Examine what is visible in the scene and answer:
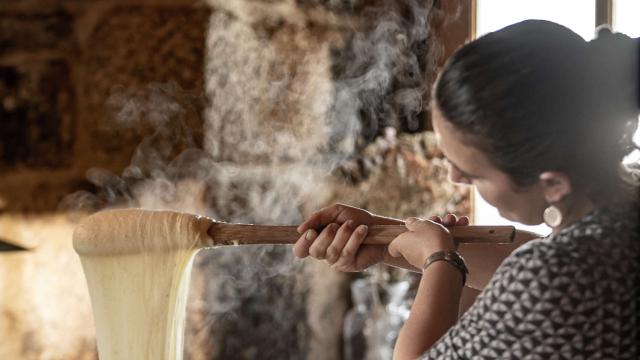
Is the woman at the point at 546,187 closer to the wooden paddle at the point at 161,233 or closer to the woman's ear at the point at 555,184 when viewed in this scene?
the woman's ear at the point at 555,184

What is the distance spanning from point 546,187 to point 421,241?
200mm

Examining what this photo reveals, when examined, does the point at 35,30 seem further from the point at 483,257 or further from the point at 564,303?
the point at 564,303

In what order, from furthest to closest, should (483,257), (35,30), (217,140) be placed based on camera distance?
(217,140), (35,30), (483,257)

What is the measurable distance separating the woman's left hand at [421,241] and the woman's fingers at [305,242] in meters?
0.13

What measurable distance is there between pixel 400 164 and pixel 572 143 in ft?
4.51

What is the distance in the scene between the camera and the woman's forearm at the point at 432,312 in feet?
3.80

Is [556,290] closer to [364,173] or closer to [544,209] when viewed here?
[544,209]

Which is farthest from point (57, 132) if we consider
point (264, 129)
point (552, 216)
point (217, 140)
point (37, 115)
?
point (552, 216)

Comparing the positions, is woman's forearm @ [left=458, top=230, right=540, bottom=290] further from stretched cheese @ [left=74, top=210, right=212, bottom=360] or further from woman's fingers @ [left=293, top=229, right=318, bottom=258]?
stretched cheese @ [left=74, top=210, right=212, bottom=360]

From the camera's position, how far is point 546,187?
3.71 ft

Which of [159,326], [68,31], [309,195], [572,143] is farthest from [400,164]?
[572,143]

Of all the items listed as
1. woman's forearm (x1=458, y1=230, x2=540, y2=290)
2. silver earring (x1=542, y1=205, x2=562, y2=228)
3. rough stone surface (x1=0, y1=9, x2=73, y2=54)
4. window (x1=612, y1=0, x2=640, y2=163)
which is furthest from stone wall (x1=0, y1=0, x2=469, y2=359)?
silver earring (x1=542, y1=205, x2=562, y2=228)

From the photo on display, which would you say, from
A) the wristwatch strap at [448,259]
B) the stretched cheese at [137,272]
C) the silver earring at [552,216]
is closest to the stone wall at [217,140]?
the stretched cheese at [137,272]

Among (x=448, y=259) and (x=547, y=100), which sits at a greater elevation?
(x=547, y=100)
